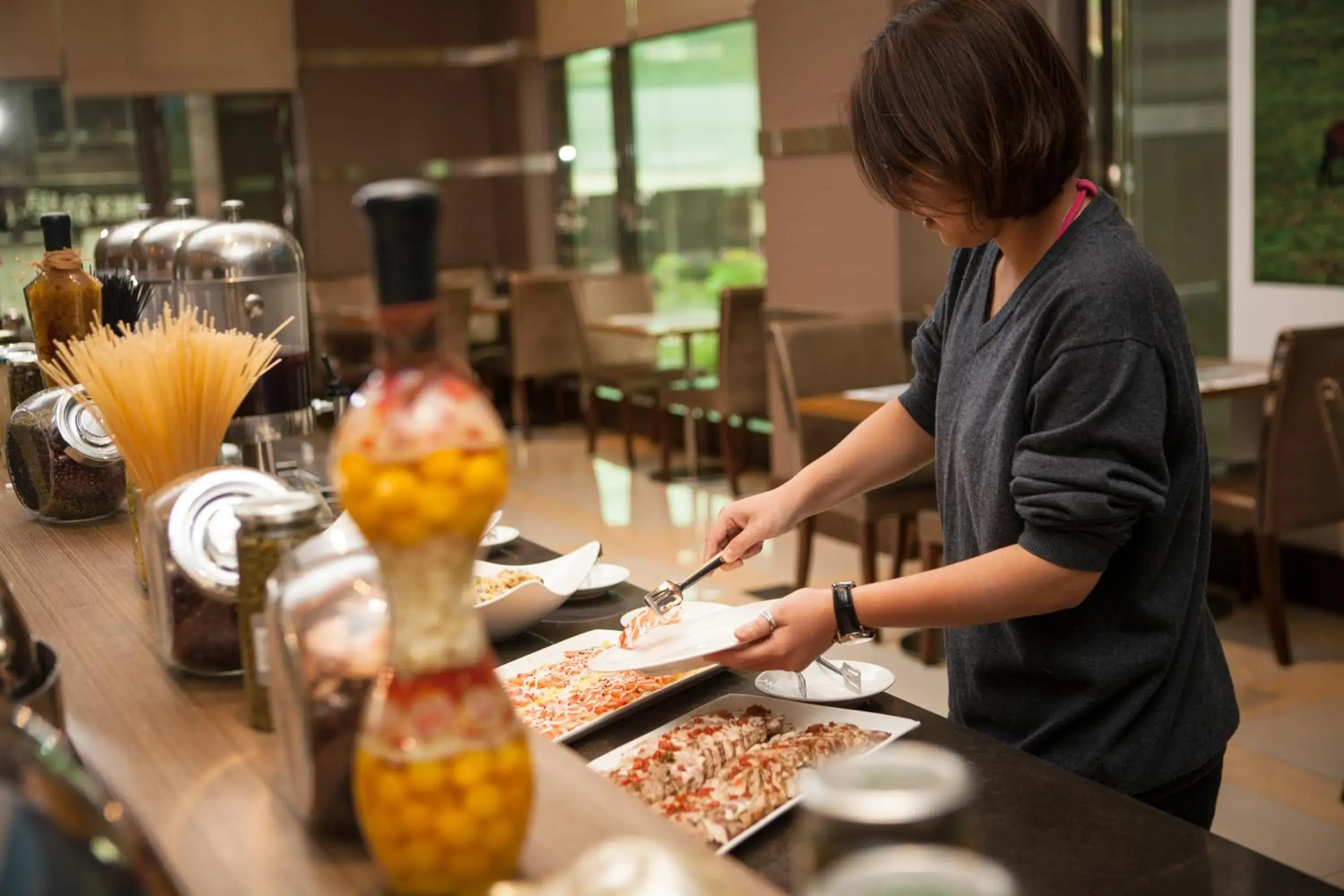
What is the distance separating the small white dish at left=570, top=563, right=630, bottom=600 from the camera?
1.83 meters

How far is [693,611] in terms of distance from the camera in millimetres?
1630

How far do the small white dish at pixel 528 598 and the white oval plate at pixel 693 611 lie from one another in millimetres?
94

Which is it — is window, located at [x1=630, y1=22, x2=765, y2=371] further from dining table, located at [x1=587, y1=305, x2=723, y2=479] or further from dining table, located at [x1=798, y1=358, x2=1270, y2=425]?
dining table, located at [x1=798, y1=358, x2=1270, y2=425]

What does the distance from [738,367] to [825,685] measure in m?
5.25

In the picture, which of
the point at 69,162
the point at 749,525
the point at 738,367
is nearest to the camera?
the point at 749,525

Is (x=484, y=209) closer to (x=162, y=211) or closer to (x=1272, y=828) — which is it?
(x=162, y=211)

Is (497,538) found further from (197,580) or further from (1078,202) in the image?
(1078,202)

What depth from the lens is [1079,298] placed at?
1399mm

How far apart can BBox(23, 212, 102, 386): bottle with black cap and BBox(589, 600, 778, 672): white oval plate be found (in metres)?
1.05

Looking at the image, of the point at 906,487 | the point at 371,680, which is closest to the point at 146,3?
the point at 906,487

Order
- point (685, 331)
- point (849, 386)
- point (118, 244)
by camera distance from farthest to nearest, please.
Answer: point (685, 331), point (849, 386), point (118, 244)

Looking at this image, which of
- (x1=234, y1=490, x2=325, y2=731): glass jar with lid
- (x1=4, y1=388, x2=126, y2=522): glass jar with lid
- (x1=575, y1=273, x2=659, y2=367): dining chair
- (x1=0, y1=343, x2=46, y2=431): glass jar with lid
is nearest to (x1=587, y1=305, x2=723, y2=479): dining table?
(x1=575, y1=273, x2=659, y2=367): dining chair

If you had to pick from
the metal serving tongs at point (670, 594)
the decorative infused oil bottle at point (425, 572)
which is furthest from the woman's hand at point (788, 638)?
the decorative infused oil bottle at point (425, 572)

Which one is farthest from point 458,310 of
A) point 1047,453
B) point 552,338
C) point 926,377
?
point 1047,453
